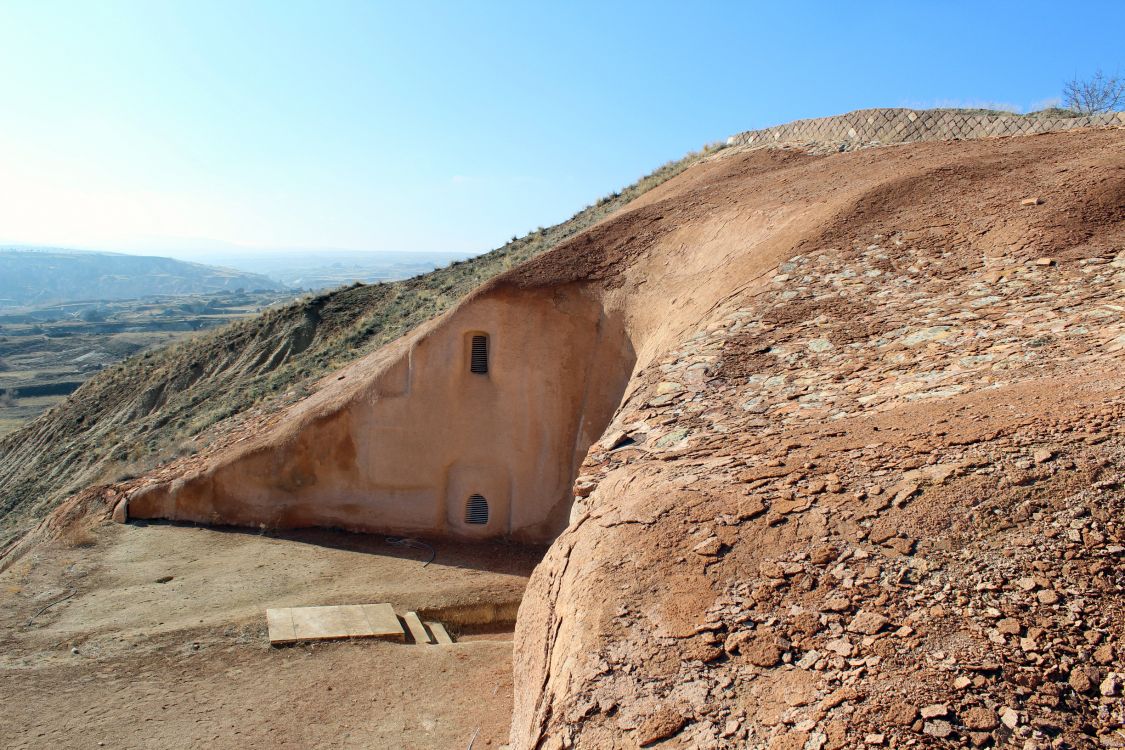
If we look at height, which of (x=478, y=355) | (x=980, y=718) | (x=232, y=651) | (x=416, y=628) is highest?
(x=478, y=355)

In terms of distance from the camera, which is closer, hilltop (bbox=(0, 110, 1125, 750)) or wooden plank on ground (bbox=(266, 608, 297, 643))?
hilltop (bbox=(0, 110, 1125, 750))

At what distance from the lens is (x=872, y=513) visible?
15.9ft

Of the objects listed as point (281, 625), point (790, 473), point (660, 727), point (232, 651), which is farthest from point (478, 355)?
point (660, 727)

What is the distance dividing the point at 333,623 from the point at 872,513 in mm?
7786

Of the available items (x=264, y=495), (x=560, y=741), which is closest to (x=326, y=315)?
(x=264, y=495)

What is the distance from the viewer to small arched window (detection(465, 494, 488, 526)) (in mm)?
14484

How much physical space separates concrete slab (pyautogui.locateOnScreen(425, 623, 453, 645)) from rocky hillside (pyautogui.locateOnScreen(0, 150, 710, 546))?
6.49 m

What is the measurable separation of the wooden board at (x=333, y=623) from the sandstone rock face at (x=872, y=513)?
165 inches

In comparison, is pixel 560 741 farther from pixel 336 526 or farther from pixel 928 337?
pixel 336 526

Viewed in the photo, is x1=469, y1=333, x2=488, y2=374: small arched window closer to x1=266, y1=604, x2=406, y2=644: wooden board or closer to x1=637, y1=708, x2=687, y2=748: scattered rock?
x1=266, y1=604, x2=406, y2=644: wooden board

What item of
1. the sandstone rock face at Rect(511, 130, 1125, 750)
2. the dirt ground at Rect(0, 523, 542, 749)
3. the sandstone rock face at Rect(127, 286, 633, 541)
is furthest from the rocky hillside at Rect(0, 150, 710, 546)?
the sandstone rock face at Rect(511, 130, 1125, 750)

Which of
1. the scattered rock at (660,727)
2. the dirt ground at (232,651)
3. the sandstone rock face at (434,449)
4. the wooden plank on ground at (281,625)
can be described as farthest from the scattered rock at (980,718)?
the sandstone rock face at (434,449)

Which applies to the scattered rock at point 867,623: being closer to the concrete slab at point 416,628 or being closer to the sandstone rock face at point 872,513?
the sandstone rock face at point 872,513

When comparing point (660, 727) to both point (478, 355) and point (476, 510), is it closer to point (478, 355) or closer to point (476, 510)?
point (476, 510)
